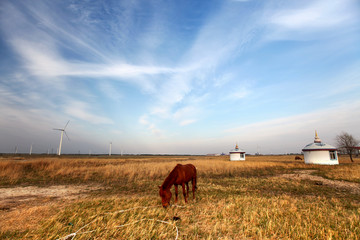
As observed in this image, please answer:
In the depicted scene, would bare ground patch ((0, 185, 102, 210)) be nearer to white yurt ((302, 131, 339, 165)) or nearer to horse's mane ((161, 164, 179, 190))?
horse's mane ((161, 164, 179, 190))

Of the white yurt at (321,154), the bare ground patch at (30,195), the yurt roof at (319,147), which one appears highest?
the yurt roof at (319,147)

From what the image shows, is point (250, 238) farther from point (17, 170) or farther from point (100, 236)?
point (17, 170)

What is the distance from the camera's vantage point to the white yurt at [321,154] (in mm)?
31727

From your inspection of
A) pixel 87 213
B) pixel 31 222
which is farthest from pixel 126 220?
pixel 31 222

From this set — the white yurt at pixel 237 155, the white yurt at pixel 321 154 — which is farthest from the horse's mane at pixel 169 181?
the white yurt at pixel 237 155

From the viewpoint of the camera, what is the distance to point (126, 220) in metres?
5.20

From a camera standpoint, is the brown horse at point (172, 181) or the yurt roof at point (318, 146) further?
the yurt roof at point (318, 146)

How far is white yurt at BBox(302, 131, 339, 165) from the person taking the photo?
31727 mm

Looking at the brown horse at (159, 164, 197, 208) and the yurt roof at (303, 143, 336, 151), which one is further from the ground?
the yurt roof at (303, 143, 336, 151)

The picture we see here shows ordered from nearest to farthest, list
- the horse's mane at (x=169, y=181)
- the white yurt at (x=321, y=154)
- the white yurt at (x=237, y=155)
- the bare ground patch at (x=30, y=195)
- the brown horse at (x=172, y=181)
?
the brown horse at (x=172, y=181)
the horse's mane at (x=169, y=181)
the bare ground patch at (x=30, y=195)
the white yurt at (x=321, y=154)
the white yurt at (x=237, y=155)

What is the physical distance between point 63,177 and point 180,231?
60.4ft

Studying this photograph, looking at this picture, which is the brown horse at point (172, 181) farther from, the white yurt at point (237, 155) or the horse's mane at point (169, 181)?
the white yurt at point (237, 155)

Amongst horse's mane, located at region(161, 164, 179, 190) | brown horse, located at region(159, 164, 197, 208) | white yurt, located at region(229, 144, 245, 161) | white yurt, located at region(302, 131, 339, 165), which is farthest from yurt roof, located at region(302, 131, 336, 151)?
horse's mane, located at region(161, 164, 179, 190)

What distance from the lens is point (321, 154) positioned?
106 ft
